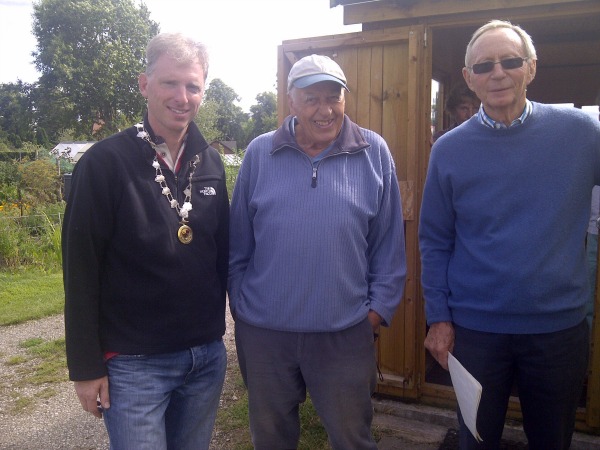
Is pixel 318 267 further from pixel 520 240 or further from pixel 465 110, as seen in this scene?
pixel 465 110

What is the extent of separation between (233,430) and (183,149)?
2359 mm

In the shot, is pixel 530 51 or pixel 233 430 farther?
pixel 233 430

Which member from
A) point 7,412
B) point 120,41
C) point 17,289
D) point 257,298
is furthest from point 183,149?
point 120,41

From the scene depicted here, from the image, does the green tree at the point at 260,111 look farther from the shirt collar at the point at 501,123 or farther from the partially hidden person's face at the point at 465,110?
the shirt collar at the point at 501,123

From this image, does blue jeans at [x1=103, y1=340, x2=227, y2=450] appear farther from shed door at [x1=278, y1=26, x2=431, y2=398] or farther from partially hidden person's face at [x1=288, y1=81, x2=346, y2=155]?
shed door at [x1=278, y1=26, x2=431, y2=398]

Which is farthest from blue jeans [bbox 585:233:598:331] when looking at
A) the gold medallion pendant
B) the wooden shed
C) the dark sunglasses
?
the gold medallion pendant

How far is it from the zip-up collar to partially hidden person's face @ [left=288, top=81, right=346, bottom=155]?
0.04 metres

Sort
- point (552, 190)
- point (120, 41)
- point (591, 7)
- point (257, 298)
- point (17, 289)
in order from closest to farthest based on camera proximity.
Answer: point (552, 190) → point (257, 298) → point (591, 7) → point (17, 289) → point (120, 41)

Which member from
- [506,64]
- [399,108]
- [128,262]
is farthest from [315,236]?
[399,108]

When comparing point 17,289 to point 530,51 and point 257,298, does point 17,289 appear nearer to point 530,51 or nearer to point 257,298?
point 257,298

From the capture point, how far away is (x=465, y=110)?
12.9 feet

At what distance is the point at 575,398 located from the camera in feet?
6.73

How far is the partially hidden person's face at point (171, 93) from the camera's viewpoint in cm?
198

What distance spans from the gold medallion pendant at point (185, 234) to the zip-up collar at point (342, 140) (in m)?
0.52
